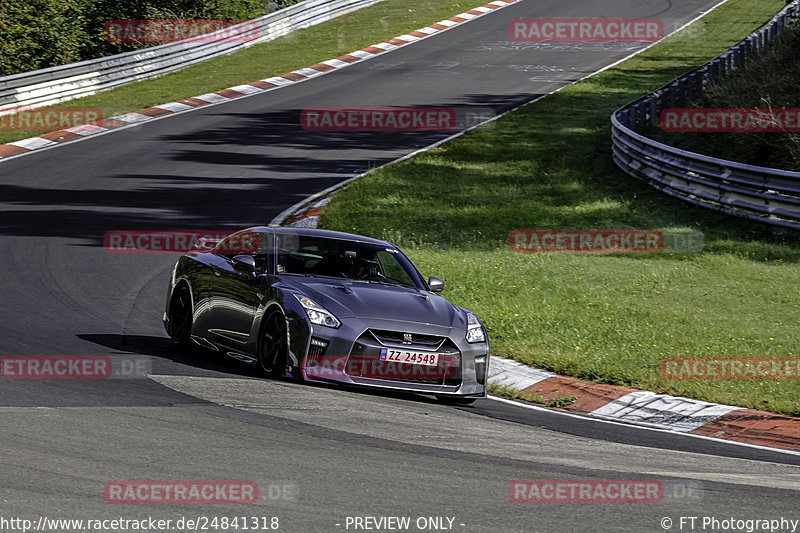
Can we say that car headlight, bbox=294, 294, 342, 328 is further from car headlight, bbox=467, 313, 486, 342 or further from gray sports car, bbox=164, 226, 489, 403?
car headlight, bbox=467, 313, 486, 342

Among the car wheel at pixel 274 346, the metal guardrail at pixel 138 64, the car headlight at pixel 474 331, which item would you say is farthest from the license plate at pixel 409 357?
the metal guardrail at pixel 138 64

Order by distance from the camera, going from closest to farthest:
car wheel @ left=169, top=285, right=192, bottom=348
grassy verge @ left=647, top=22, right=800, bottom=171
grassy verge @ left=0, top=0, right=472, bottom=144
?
car wheel @ left=169, top=285, right=192, bottom=348 < grassy verge @ left=647, top=22, right=800, bottom=171 < grassy verge @ left=0, top=0, right=472, bottom=144

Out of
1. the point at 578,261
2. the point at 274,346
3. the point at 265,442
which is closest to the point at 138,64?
the point at 578,261

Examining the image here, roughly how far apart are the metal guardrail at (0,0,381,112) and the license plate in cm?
2281

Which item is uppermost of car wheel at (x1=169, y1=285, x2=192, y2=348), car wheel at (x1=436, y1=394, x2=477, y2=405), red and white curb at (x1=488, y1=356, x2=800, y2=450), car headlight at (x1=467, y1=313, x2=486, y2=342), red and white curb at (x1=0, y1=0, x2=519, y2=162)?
red and white curb at (x1=0, y1=0, x2=519, y2=162)

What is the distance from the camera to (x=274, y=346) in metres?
9.80

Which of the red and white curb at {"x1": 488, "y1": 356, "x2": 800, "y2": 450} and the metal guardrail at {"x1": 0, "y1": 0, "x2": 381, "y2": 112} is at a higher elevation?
the metal guardrail at {"x1": 0, "y1": 0, "x2": 381, "y2": 112}

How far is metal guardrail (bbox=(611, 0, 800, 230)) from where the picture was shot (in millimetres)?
19312

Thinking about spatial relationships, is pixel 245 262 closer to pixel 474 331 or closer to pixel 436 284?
pixel 436 284

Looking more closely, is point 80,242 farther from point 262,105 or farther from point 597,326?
point 262,105

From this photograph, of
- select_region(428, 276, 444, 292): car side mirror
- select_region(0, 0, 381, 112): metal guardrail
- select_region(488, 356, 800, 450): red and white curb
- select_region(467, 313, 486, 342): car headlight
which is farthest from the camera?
select_region(0, 0, 381, 112): metal guardrail

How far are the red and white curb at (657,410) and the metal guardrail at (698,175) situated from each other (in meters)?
9.31

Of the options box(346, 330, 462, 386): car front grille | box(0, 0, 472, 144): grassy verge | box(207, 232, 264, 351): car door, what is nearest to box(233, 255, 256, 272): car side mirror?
box(207, 232, 264, 351): car door

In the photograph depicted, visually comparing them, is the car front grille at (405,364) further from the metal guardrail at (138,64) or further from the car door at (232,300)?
the metal guardrail at (138,64)
